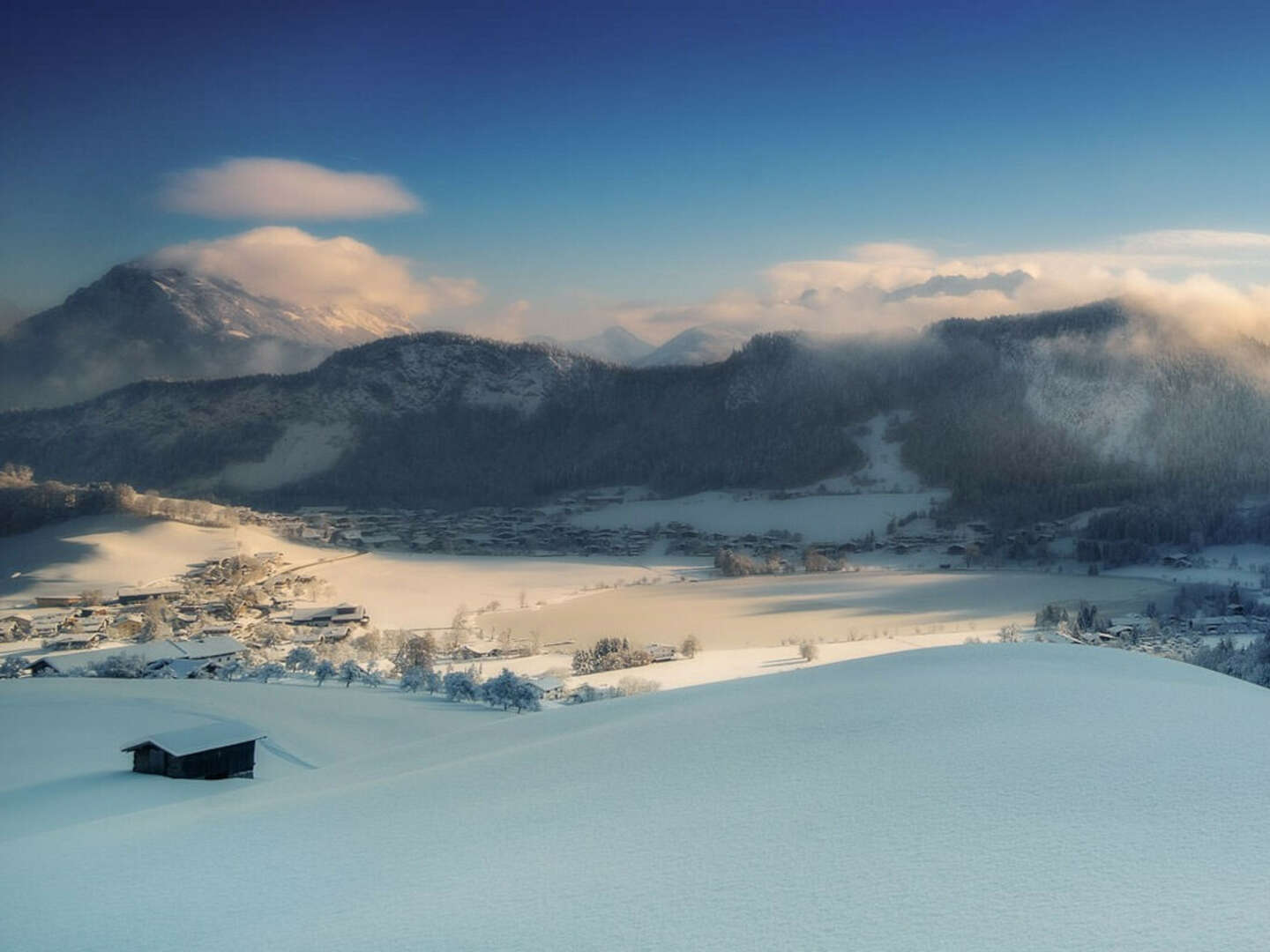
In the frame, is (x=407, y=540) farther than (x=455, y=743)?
Yes

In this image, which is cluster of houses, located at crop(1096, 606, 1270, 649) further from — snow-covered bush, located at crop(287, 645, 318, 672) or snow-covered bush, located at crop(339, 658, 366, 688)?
snow-covered bush, located at crop(287, 645, 318, 672)

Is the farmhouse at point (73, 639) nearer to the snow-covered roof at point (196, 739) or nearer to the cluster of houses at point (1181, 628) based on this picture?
the snow-covered roof at point (196, 739)

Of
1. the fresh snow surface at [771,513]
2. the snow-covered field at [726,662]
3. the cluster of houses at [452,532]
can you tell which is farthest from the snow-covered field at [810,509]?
the snow-covered field at [726,662]

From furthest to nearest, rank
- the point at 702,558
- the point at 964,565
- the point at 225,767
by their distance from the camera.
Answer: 1. the point at 702,558
2. the point at 964,565
3. the point at 225,767

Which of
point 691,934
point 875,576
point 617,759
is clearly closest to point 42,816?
point 617,759

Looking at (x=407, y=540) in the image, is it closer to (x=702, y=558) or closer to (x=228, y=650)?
(x=702, y=558)

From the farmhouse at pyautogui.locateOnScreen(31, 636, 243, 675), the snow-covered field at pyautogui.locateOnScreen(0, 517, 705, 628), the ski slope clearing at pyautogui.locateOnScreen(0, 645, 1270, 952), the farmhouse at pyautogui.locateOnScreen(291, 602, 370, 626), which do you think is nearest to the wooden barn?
the ski slope clearing at pyautogui.locateOnScreen(0, 645, 1270, 952)
